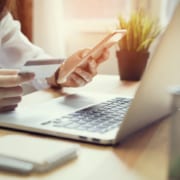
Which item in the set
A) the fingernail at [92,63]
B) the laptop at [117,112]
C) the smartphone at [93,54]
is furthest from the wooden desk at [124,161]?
the fingernail at [92,63]

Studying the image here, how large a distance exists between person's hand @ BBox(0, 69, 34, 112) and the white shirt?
642 mm

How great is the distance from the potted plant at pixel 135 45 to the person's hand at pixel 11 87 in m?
0.59

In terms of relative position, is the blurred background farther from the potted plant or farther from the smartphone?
the smartphone

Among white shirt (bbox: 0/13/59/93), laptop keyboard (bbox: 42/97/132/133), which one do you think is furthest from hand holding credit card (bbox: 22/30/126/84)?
white shirt (bbox: 0/13/59/93)

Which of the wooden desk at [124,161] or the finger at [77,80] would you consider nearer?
the wooden desk at [124,161]

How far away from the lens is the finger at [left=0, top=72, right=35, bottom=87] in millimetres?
924

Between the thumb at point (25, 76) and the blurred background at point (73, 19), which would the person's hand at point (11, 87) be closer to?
the thumb at point (25, 76)

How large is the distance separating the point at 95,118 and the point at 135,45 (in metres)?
0.71

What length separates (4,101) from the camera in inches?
37.4

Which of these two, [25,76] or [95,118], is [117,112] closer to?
[95,118]

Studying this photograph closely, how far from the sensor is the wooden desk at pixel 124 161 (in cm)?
58

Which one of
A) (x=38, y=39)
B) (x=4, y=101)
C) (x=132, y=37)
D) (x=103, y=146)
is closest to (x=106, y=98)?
(x=4, y=101)

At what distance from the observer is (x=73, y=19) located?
228 cm

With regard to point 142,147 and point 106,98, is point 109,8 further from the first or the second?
point 142,147
